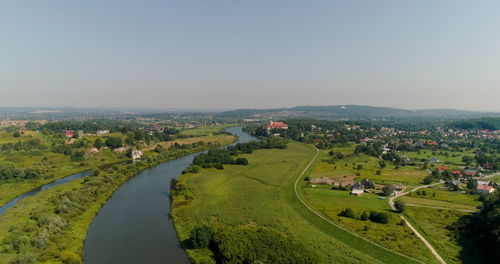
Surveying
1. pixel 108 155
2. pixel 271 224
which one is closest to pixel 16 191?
pixel 108 155

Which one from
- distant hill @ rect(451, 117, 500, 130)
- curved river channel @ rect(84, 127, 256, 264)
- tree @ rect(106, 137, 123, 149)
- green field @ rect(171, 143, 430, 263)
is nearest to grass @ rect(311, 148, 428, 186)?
green field @ rect(171, 143, 430, 263)

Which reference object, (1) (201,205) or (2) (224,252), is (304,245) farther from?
(1) (201,205)

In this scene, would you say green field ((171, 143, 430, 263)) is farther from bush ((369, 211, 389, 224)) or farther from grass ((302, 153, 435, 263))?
bush ((369, 211, 389, 224))

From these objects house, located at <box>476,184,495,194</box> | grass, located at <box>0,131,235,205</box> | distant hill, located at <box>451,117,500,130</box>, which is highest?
distant hill, located at <box>451,117,500,130</box>

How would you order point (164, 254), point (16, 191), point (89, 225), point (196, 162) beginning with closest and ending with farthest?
point (164, 254) < point (89, 225) < point (16, 191) < point (196, 162)

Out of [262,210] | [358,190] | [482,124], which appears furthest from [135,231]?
[482,124]
